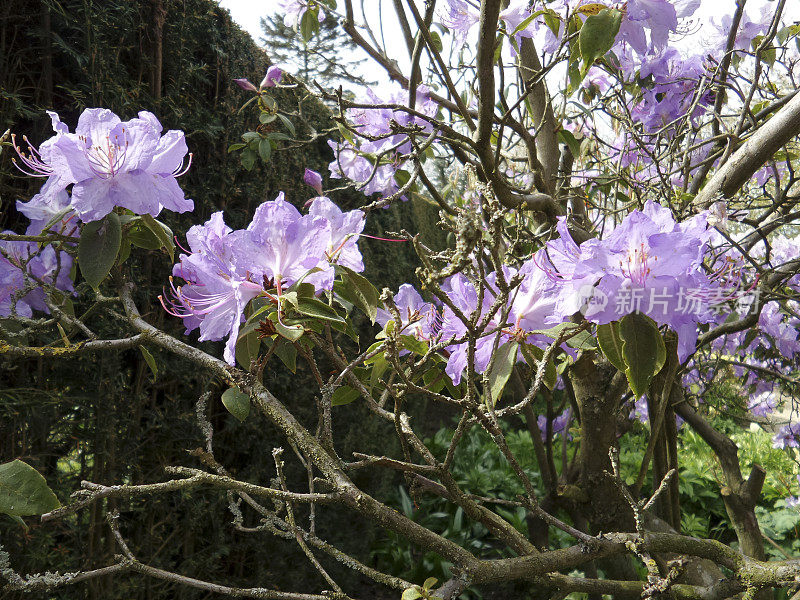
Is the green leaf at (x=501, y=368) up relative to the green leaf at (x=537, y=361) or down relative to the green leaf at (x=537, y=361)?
down

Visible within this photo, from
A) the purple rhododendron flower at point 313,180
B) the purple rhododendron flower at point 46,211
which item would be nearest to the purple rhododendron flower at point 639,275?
→ the purple rhododendron flower at point 46,211

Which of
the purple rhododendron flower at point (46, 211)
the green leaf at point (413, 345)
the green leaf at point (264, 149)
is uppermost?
the green leaf at point (264, 149)

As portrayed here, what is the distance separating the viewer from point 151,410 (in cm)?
227

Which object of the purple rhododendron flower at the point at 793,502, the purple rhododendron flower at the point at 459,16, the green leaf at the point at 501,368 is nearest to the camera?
the green leaf at the point at 501,368

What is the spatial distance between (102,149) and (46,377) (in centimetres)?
127

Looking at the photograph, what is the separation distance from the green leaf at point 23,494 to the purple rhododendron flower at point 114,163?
43 cm

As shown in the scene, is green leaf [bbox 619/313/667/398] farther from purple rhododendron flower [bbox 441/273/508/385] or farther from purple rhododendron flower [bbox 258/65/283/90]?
purple rhododendron flower [bbox 258/65/283/90]

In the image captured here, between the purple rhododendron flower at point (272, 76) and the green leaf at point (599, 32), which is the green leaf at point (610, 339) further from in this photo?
the purple rhododendron flower at point (272, 76)

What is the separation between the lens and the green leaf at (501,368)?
2.93 ft

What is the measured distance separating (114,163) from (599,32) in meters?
0.83

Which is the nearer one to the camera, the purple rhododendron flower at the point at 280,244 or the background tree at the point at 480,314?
the background tree at the point at 480,314

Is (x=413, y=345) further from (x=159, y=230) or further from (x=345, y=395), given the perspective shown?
(x=159, y=230)

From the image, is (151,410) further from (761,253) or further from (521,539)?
(761,253)

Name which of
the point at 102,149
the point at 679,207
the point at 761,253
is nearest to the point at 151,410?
the point at 102,149
